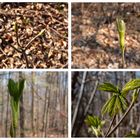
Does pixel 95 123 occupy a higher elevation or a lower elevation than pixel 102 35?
lower

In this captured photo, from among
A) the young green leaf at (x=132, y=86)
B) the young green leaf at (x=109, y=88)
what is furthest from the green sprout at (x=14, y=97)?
the young green leaf at (x=132, y=86)

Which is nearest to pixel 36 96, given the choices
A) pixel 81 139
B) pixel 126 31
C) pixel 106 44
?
pixel 81 139

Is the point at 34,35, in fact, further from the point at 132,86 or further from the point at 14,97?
the point at 132,86

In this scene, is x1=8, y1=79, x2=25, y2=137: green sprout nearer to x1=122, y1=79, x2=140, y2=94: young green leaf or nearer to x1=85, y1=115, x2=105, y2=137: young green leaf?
x1=85, y1=115, x2=105, y2=137: young green leaf

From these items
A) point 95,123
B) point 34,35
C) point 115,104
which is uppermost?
point 34,35

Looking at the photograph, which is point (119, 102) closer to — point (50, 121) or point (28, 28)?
point (50, 121)

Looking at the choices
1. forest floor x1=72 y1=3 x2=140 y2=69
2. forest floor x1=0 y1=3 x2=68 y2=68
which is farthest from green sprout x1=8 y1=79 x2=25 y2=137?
forest floor x1=72 y1=3 x2=140 y2=69

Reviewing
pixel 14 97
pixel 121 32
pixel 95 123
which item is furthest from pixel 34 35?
pixel 95 123
